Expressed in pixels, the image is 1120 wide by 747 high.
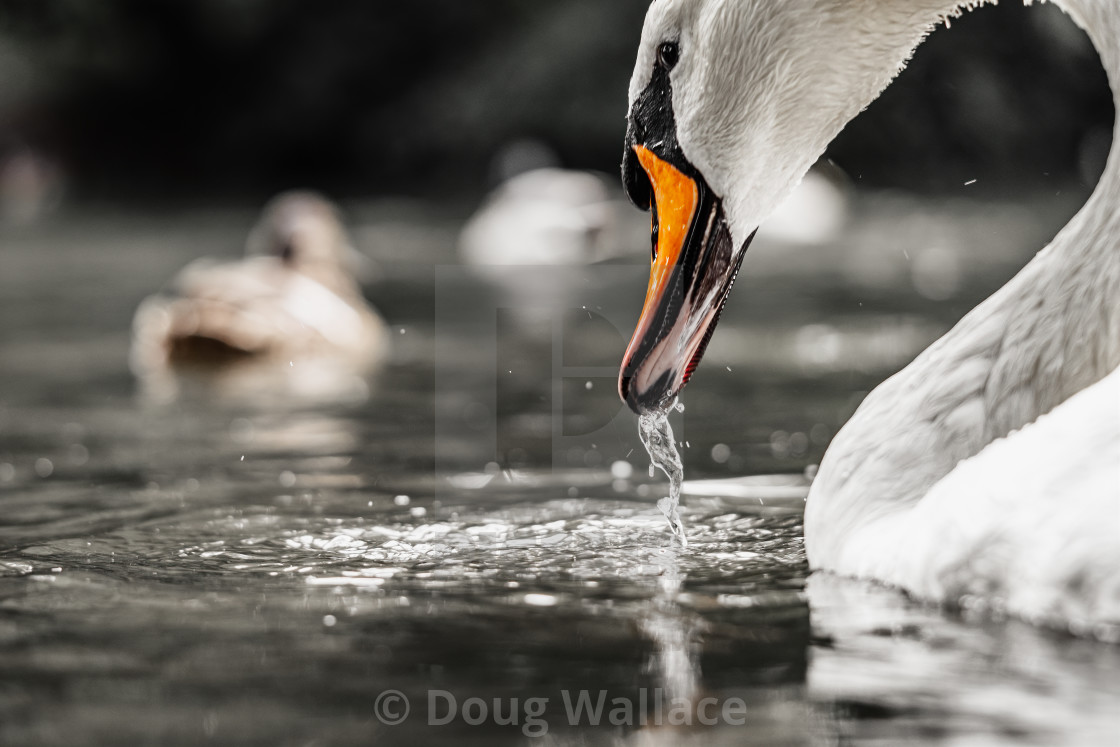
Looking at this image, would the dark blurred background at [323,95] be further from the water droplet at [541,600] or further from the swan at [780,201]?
the water droplet at [541,600]

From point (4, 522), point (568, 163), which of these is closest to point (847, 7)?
point (4, 522)

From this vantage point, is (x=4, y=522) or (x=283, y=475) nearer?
(x=4, y=522)

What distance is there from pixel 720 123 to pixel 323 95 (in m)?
26.1

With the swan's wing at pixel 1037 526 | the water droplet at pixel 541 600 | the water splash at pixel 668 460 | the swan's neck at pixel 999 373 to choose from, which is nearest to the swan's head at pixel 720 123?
the swan's neck at pixel 999 373

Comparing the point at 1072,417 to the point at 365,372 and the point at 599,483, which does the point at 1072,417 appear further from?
the point at 365,372

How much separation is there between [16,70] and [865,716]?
28818 millimetres

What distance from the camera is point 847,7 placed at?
12.0 ft

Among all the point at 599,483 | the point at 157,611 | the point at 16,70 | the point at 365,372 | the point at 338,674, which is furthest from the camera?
the point at 16,70

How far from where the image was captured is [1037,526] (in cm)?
302

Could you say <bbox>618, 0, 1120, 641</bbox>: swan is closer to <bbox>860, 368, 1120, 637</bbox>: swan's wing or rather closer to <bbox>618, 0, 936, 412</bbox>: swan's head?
<bbox>618, 0, 936, 412</bbox>: swan's head

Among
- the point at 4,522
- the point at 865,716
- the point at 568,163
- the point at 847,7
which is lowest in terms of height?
the point at 865,716

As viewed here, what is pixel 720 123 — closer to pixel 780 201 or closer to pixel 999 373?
pixel 780 201

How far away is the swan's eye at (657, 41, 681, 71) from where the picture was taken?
365 cm

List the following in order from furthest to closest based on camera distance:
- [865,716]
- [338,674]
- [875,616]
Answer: [875,616] < [338,674] < [865,716]
